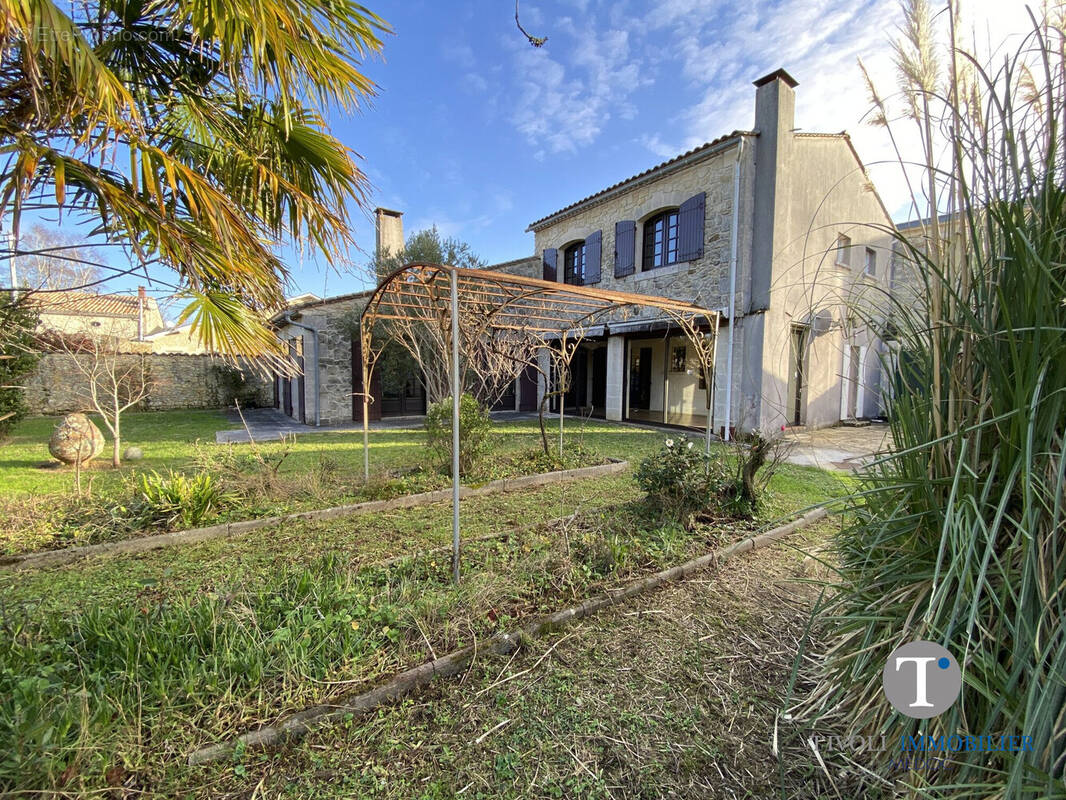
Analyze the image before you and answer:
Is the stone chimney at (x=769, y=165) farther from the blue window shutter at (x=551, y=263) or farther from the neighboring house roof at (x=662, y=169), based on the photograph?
the blue window shutter at (x=551, y=263)

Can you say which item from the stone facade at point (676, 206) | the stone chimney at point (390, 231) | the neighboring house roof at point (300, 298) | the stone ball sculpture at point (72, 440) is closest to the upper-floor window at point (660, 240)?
the stone facade at point (676, 206)

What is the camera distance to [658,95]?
5.30 metres

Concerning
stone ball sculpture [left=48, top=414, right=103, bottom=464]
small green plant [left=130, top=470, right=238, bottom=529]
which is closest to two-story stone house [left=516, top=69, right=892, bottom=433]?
small green plant [left=130, top=470, right=238, bottom=529]

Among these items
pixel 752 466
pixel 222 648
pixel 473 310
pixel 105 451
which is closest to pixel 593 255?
pixel 473 310

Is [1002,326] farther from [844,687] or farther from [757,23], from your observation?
[757,23]

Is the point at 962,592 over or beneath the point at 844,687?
over

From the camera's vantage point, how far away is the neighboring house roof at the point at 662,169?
8.81 metres

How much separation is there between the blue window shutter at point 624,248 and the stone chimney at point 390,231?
19.9 feet

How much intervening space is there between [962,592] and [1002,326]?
810 mm

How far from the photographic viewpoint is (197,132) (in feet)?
9.84

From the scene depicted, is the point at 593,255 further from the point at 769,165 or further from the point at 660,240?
the point at 769,165

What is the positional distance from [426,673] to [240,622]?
0.97 m

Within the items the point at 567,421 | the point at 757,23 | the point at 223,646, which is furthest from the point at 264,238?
the point at 567,421

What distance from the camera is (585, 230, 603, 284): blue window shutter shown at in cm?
1220
